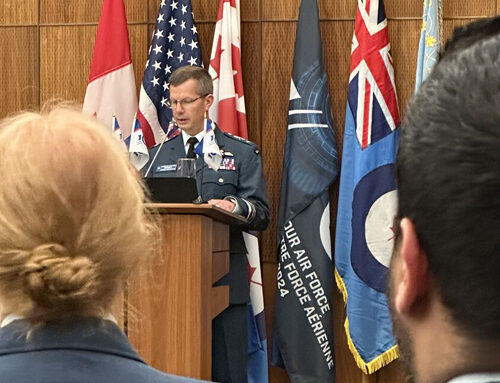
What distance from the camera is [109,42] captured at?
5043 millimetres

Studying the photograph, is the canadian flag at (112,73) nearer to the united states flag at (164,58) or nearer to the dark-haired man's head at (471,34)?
the united states flag at (164,58)

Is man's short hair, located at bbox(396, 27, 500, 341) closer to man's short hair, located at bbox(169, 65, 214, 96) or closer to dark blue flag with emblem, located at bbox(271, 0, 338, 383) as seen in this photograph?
man's short hair, located at bbox(169, 65, 214, 96)

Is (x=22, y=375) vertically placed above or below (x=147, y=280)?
above

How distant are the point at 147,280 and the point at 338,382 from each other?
2.47 meters

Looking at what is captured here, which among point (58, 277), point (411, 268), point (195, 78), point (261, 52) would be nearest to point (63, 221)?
point (58, 277)

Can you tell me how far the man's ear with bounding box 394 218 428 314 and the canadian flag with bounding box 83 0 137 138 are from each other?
451cm

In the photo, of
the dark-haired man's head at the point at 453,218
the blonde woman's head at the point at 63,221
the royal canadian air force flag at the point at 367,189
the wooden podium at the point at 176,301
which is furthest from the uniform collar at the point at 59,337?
the royal canadian air force flag at the point at 367,189

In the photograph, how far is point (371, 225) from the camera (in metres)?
4.73

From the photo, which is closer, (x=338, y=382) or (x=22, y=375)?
(x=22, y=375)

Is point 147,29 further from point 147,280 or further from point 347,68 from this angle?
point 147,280

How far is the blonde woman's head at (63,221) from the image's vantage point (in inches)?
36.6

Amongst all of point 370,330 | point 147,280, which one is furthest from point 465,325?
point 370,330

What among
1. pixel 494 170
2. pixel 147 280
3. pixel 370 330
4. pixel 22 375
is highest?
pixel 494 170

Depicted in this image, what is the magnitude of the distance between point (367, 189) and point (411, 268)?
168 inches
